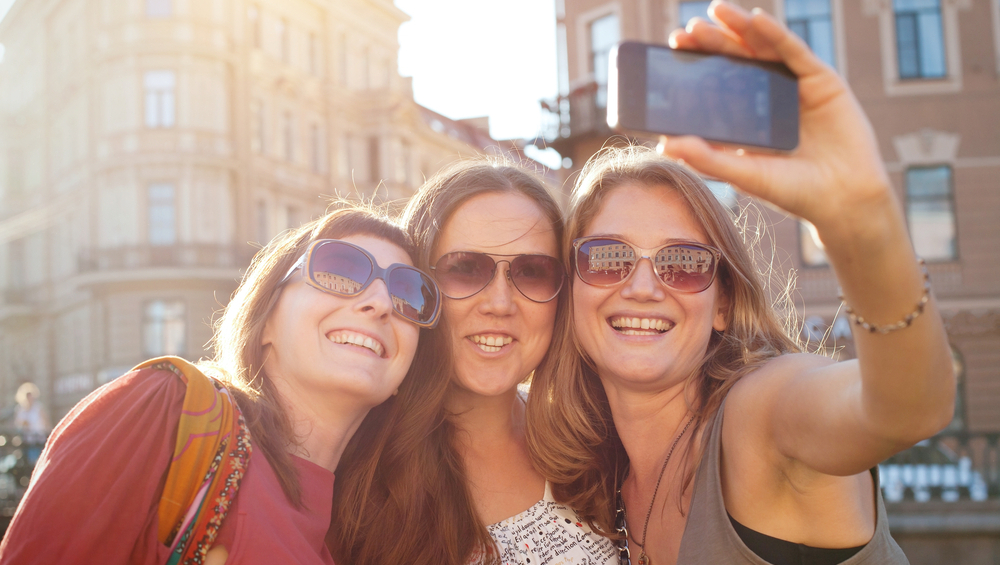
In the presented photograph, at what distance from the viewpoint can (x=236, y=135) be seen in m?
28.2

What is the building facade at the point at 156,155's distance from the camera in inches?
1053

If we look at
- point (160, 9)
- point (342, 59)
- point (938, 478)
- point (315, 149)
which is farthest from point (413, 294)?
point (342, 59)

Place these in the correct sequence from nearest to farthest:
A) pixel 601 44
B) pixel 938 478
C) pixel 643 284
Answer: pixel 643 284, pixel 938 478, pixel 601 44

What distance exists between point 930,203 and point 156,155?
74.0 feet

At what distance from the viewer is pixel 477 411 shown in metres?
3.40

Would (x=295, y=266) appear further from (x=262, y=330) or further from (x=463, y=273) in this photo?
(x=463, y=273)

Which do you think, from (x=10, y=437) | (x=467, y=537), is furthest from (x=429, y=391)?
(x=10, y=437)

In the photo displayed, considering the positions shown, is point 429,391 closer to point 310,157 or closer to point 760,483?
point 760,483

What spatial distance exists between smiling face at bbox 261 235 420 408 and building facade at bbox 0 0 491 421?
79.3ft

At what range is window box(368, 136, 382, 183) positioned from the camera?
3569 cm

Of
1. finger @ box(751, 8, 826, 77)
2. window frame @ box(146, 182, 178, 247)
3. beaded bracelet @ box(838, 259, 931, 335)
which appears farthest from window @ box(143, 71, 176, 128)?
beaded bracelet @ box(838, 259, 931, 335)

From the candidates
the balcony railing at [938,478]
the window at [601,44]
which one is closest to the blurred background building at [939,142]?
the window at [601,44]

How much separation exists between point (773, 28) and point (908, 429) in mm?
822

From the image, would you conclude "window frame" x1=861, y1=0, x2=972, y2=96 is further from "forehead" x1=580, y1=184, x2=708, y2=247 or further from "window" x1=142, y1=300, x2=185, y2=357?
"window" x1=142, y1=300, x2=185, y2=357
